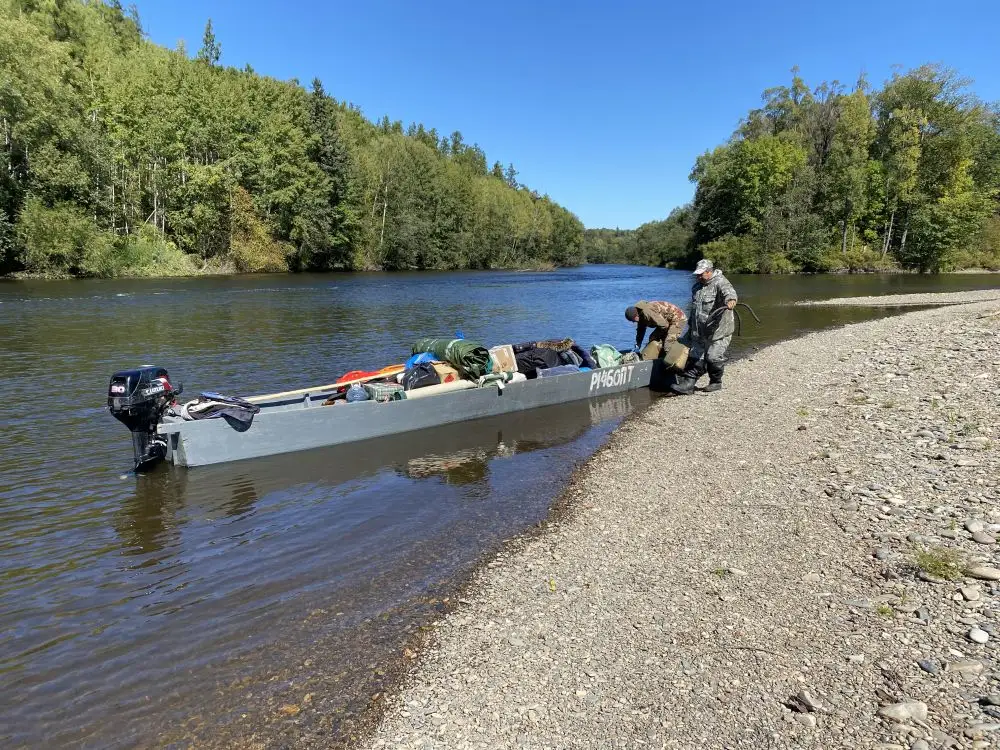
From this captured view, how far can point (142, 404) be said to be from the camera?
7.55 m

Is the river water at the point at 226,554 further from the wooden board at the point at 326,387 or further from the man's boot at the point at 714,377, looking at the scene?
the man's boot at the point at 714,377

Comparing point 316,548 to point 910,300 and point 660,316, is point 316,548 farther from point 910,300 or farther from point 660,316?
point 910,300

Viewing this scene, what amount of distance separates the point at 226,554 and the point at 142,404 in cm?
274

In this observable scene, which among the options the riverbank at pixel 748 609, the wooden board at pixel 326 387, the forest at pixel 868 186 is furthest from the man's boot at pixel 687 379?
the forest at pixel 868 186

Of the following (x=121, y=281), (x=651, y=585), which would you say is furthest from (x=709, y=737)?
(x=121, y=281)

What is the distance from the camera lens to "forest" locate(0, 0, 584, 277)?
38969 mm

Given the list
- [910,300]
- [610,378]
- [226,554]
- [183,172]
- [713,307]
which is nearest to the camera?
[226,554]

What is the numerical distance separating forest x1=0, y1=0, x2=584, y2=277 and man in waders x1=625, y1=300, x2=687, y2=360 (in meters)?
40.0

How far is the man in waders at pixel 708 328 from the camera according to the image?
1193cm

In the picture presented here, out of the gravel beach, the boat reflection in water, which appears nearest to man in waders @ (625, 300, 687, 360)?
the boat reflection in water

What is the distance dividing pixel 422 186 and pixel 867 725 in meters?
78.7

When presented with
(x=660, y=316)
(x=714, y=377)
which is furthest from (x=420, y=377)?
(x=714, y=377)

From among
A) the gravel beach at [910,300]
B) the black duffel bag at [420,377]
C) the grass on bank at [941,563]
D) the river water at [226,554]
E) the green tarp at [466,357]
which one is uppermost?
the gravel beach at [910,300]

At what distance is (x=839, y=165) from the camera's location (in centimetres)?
5847
